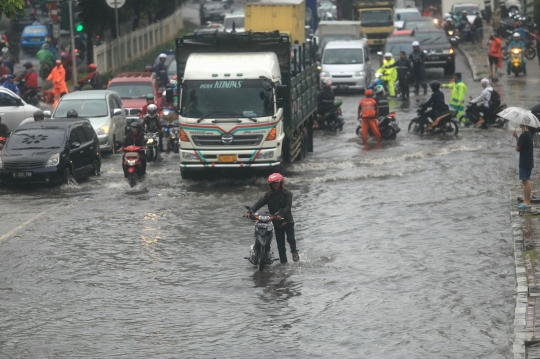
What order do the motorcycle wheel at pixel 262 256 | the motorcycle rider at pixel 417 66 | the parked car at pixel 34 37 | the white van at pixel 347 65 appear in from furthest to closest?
1. the parked car at pixel 34 37
2. the white van at pixel 347 65
3. the motorcycle rider at pixel 417 66
4. the motorcycle wheel at pixel 262 256

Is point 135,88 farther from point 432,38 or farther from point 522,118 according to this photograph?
point 432,38

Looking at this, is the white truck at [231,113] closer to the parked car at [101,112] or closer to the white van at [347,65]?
the parked car at [101,112]

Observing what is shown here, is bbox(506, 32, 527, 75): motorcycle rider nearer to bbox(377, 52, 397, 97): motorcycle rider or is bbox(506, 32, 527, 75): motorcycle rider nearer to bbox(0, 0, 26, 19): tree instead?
bbox(377, 52, 397, 97): motorcycle rider

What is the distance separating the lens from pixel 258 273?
50.2 feet

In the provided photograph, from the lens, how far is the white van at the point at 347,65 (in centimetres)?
4219

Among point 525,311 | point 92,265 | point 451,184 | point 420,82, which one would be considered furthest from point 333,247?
point 420,82

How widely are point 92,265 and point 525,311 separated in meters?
6.34

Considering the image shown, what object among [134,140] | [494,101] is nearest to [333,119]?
[494,101]

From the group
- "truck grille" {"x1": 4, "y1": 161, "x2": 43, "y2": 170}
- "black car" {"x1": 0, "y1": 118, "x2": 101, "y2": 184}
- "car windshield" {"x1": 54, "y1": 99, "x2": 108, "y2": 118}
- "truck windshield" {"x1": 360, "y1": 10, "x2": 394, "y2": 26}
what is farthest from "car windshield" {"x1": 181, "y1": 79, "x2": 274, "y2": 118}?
"truck windshield" {"x1": 360, "y1": 10, "x2": 394, "y2": 26}

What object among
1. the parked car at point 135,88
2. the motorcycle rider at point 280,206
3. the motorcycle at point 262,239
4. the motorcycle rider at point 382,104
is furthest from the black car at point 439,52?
the motorcycle at point 262,239

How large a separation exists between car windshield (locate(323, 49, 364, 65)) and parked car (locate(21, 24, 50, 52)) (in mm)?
20178

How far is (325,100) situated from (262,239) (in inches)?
693

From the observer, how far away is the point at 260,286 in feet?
47.7

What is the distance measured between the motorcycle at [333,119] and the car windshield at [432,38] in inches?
612
